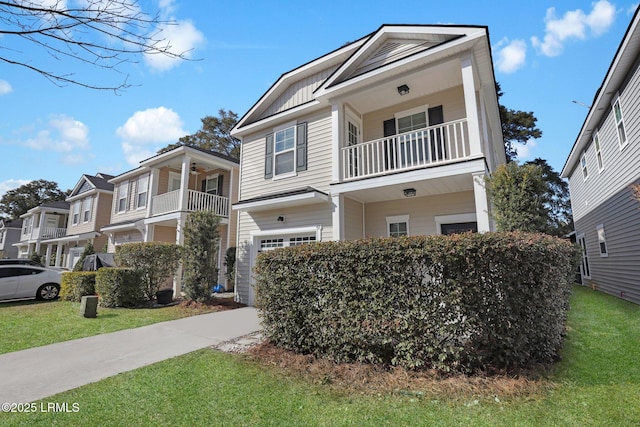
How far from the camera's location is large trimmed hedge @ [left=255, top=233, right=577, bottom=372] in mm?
3828

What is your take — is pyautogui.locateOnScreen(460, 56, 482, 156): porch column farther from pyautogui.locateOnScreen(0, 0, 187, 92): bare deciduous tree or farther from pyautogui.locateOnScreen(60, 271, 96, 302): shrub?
pyautogui.locateOnScreen(60, 271, 96, 302): shrub

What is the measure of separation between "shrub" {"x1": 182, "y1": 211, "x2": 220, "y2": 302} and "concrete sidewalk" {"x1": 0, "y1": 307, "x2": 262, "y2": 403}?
8.14ft

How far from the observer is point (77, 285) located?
37.8ft

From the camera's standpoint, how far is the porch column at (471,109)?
691cm

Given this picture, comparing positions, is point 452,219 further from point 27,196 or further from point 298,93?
point 27,196

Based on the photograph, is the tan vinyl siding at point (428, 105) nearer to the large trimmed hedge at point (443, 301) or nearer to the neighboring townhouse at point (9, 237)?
the large trimmed hedge at point (443, 301)

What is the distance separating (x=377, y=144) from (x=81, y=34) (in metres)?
6.86

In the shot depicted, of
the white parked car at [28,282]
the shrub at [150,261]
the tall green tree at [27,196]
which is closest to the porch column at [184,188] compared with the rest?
the shrub at [150,261]

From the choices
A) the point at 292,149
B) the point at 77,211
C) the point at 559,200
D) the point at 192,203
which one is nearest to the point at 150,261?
the point at 192,203

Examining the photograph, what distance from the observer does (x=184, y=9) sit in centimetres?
356

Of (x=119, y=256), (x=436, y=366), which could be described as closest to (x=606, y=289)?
(x=436, y=366)

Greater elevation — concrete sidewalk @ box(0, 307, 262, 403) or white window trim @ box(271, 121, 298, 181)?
white window trim @ box(271, 121, 298, 181)

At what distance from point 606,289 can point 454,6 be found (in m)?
13.3

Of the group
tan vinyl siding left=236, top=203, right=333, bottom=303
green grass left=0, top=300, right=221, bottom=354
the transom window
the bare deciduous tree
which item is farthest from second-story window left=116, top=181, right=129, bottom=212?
the bare deciduous tree
